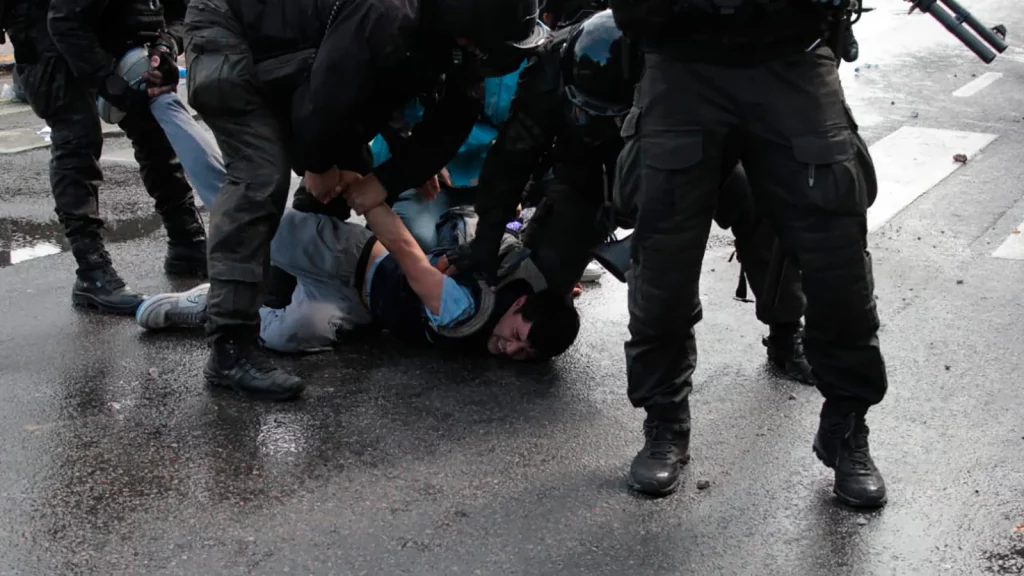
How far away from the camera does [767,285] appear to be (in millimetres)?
3914

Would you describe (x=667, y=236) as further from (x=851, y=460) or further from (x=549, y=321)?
(x=549, y=321)

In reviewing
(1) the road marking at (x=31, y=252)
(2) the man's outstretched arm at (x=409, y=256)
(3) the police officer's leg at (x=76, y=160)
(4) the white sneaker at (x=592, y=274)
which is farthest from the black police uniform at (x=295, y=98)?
(1) the road marking at (x=31, y=252)

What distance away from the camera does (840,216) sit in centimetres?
299

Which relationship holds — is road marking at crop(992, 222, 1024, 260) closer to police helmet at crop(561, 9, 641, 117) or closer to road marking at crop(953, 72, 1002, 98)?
police helmet at crop(561, 9, 641, 117)

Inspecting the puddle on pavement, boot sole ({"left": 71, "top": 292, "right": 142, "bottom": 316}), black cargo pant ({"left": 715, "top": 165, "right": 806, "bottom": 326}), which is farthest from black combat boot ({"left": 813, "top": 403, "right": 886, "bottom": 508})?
the puddle on pavement

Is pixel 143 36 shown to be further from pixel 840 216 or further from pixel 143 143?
pixel 840 216

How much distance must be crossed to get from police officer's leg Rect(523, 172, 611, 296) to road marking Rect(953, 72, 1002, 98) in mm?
6402

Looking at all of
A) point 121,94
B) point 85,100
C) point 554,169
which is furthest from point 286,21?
point 85,100

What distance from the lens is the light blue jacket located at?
4500 millimetres

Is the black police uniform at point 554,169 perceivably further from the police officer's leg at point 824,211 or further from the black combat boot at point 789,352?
the black combat boot at point 789,352

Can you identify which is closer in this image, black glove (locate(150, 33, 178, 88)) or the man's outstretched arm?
the man's outstretched arm

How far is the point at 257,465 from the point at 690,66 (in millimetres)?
1677

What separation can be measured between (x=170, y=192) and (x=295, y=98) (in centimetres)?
158

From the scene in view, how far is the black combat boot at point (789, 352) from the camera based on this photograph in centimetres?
407
